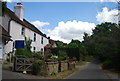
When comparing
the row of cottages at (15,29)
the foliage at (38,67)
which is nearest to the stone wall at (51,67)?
the foliage at (38,67)

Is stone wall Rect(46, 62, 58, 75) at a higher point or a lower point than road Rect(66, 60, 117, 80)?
higher

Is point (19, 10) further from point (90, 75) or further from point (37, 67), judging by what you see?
point (90, 75)

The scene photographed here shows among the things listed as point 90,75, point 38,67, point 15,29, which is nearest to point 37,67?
point 38,67

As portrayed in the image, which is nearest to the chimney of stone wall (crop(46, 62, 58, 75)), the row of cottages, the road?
the row of cottages

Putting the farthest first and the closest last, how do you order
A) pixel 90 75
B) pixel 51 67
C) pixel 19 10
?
pixel 19 10 < pixel 90 75 < pixel 51 67

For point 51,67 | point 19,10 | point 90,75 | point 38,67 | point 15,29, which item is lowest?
point 90,75

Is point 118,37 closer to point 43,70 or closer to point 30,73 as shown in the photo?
point 43,70

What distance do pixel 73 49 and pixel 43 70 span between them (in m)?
25.0

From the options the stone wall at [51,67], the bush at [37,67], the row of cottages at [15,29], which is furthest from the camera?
the row of cottages at [15,29]

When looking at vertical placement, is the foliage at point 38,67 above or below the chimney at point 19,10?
below

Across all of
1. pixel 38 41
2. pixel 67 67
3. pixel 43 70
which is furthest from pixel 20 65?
pixel 38 41

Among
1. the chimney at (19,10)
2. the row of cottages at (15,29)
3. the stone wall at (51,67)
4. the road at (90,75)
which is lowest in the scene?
the road at (90,75)

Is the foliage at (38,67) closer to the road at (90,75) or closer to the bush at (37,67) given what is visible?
the bush at (37,67)

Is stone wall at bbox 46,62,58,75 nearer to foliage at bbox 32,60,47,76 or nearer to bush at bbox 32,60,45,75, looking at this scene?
foliage at bbox 32,60,47,76
